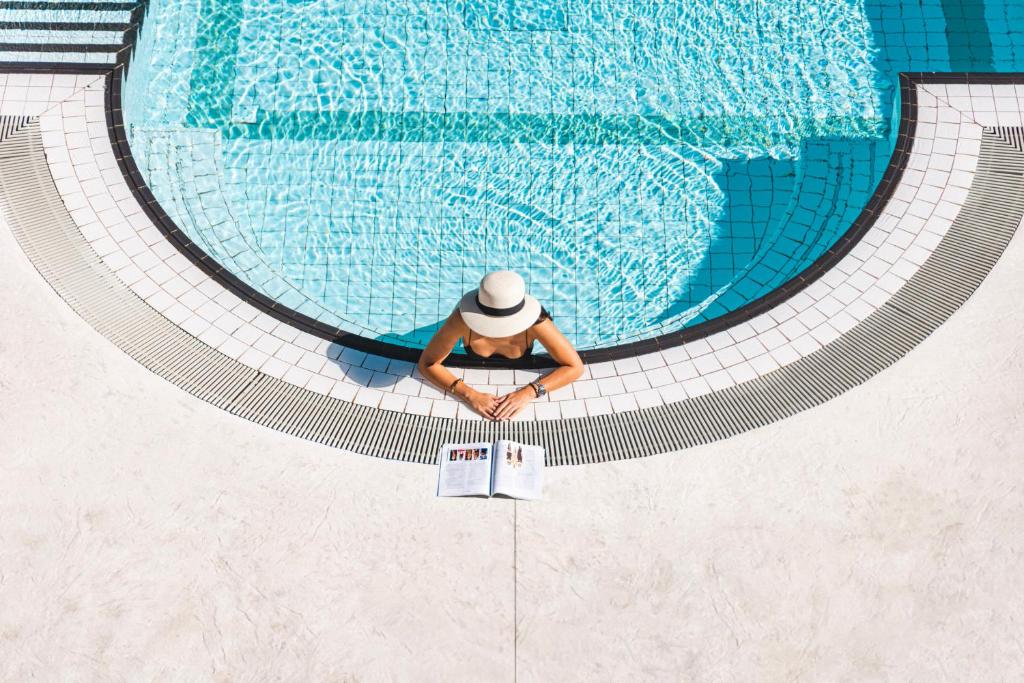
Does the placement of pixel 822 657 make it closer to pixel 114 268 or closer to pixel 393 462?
pixel 393 462

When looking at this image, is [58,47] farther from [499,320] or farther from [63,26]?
[499,320]

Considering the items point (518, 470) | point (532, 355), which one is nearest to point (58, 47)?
point (532, 355)

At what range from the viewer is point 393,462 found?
575 cm

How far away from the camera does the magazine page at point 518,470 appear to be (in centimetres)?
558

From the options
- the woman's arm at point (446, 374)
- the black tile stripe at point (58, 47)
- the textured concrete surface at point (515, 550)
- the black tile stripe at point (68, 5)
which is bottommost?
the textured concrete surface at point (515, 550)

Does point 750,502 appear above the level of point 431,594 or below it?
above

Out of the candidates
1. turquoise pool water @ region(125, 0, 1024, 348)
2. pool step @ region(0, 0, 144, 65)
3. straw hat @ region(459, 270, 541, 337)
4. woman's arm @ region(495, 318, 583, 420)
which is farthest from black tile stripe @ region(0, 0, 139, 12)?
woman's arm @ region(495, 318, 583, 420)

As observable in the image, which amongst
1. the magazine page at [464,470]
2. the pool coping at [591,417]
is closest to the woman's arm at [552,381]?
the pool coping at [591,417]

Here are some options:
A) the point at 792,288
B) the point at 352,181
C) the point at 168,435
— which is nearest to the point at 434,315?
the point at 352,181

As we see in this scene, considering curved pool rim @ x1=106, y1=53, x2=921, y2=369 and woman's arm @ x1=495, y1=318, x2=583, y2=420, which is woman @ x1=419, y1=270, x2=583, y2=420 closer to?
woman's arm @ x1=495, y1=318, x2=583, y2=420

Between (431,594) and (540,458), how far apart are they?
1.11 m

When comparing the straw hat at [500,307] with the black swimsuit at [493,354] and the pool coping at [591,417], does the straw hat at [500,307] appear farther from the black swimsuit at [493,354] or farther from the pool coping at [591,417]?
the pool coping at [591,417]

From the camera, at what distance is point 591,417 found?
593cm

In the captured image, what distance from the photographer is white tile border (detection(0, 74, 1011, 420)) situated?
6074 millimetres
